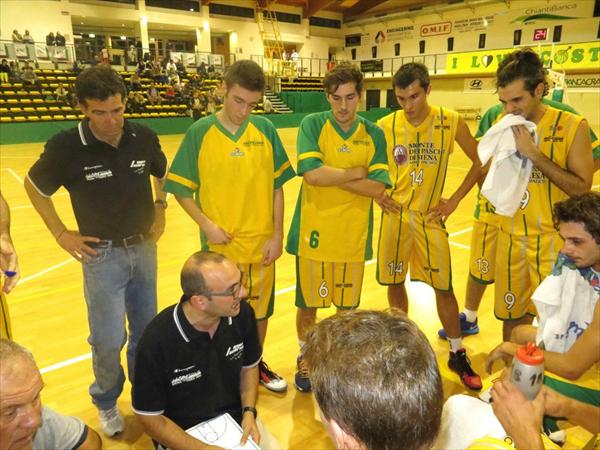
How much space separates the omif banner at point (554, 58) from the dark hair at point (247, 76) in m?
18.9

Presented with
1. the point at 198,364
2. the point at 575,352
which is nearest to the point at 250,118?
the point at 198,364

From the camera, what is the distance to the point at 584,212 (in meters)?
2.10

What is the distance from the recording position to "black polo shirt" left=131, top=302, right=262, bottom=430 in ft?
6.53

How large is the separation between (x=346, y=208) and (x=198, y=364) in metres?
1.53

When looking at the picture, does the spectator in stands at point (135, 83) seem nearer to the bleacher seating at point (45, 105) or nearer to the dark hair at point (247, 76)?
the bleacher seating at point (45, 105)

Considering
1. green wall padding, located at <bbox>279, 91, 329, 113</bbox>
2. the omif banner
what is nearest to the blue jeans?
the omif banner

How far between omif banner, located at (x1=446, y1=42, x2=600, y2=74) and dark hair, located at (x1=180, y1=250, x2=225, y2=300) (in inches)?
777

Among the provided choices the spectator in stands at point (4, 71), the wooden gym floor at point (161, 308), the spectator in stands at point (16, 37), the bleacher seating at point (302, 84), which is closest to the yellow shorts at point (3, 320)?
the wooden gym floor at point (161, 308)

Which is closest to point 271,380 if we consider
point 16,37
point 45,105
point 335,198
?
point 335,198

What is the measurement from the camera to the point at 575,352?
2014 millimetres

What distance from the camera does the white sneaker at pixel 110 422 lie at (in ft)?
9.18

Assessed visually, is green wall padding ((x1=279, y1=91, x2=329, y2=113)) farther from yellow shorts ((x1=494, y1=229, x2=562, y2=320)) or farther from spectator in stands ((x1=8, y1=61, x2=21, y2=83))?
yellow shorts ((x1=494, y1=229, x2=562, y2=320))

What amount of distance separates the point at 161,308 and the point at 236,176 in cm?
224

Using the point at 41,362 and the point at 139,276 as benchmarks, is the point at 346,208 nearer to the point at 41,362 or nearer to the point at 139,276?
the point at 139,276
